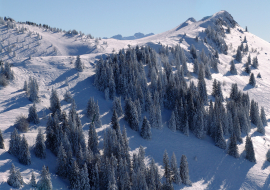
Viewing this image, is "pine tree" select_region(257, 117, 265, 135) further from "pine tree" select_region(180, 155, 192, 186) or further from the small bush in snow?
the small bush in snow

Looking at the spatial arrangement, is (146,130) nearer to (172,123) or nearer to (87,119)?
(172,123)

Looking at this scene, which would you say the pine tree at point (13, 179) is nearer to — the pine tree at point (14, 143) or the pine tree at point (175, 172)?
the pine tree at point (14, 143)

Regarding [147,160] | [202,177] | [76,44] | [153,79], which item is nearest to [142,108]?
[153,79]

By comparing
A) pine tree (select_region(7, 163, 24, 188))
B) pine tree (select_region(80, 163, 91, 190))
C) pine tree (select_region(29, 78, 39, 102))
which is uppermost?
pine tree (select_region(29, 78, 39, 102))

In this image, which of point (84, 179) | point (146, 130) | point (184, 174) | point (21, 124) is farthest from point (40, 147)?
point (184, 174)

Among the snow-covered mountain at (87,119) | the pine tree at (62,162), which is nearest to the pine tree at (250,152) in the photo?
the snow-covered mountain at (87,119)

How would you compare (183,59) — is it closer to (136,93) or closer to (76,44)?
(136,93)

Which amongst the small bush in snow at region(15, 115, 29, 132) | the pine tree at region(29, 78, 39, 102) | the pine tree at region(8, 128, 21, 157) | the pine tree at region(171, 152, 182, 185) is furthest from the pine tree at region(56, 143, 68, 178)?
the pine tree at region(29, 78, 39, 102)
